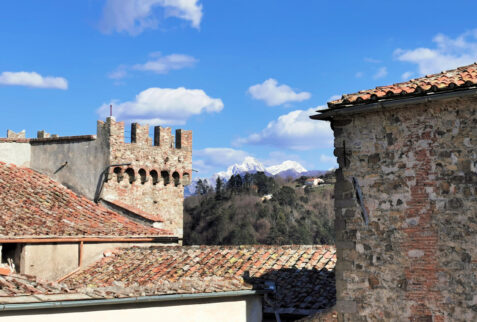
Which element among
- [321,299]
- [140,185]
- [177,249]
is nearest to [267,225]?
[140,185]

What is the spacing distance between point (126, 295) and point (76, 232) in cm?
588

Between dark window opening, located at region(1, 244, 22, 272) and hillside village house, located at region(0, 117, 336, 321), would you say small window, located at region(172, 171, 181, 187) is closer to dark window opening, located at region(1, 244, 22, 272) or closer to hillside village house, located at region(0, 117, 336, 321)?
hillside village house, located at region(0, 117, 336, 321)

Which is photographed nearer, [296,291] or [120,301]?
[120,301]

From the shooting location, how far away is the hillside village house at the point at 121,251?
904 centimetres

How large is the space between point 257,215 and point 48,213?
45.1 metres

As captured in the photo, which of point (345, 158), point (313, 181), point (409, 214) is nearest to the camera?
point (409, 214)

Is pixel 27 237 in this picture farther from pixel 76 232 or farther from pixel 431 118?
pixel 431 118

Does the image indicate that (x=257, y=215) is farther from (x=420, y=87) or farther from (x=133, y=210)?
(x=420, y=87)

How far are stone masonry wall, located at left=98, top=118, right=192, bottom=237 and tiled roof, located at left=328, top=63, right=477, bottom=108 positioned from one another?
33.3ft

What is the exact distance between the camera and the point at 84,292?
343 inches

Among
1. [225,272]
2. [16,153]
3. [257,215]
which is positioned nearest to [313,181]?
[257,215]

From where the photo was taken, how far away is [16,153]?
60.8ft

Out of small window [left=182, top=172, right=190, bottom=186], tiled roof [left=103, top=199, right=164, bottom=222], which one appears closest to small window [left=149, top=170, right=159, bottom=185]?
small window [left=182, top=172, right=190, bottom=186]

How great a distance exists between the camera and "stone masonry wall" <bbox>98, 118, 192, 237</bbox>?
18.5 m
